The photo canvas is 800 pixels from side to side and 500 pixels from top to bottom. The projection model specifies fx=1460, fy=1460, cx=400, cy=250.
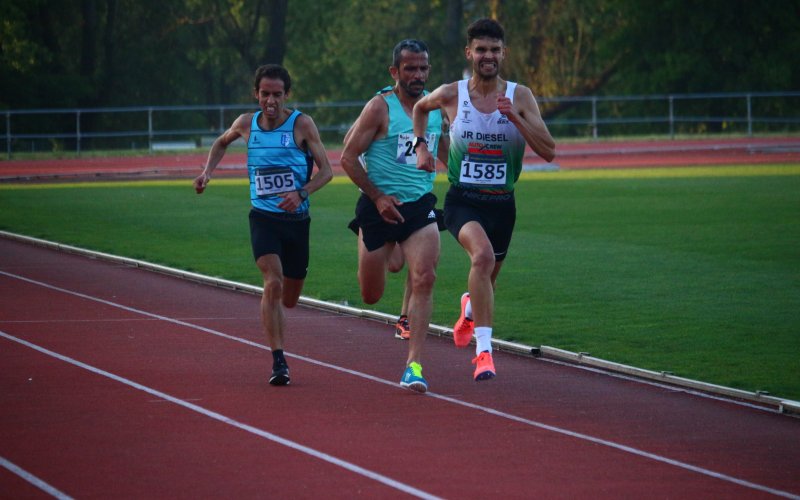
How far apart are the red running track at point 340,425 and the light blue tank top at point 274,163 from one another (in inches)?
47.5

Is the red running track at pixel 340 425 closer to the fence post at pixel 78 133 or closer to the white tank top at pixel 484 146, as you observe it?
the white tank top at pixel 484 146

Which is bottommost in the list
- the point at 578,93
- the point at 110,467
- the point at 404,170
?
the point at 110,467

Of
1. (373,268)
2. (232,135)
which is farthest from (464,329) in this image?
(232,135)

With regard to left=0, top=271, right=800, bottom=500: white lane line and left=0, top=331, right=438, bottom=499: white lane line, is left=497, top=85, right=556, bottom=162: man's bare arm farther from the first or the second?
left=0, top=331, right=438, bottom=499: white lane line

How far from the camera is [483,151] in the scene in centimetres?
941

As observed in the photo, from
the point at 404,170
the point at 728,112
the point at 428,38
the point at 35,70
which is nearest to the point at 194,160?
the point at 35,70

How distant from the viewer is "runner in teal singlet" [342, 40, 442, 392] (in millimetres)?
9305

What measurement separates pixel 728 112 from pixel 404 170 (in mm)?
42260

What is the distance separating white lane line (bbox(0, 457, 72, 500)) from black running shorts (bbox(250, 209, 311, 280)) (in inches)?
108

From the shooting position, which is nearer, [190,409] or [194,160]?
[190,409]

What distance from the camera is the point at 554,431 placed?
8.02 m

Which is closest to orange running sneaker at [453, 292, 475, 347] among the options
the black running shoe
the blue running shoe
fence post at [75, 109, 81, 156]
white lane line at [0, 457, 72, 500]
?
the blue running shoe

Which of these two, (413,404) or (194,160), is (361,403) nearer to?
(413,404)

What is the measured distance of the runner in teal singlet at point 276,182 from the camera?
948 centimetres
